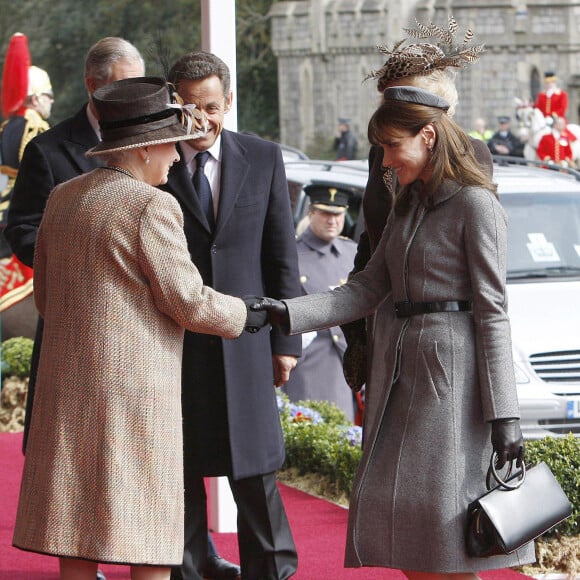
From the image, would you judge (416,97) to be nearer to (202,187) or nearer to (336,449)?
(202,187)

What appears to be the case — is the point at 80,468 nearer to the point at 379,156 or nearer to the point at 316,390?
the point at 379,156

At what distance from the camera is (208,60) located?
5250 mm

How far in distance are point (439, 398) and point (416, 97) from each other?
89 cm

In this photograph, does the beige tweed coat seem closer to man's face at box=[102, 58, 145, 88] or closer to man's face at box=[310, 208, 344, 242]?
man's face at box=[102, 58, 145, 88]

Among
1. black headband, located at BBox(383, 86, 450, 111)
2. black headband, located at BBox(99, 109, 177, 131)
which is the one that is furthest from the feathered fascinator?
black headband, located at BBox(99, 109, 177, 131)

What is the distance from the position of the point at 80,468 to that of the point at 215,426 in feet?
3.91

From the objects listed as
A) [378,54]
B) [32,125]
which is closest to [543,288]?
[32,125]

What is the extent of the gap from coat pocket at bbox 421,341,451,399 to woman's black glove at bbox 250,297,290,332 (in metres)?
0.54

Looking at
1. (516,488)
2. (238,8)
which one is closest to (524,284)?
(516,488)

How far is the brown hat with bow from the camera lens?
4316 millimetres

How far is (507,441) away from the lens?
4328mm

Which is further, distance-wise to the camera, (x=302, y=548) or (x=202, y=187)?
(x=302, y=548)

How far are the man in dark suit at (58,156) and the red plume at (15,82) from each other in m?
5.85

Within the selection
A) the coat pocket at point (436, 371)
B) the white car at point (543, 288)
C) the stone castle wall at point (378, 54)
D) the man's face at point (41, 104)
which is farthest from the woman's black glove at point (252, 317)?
the stone castle wall at point (378, 54)
